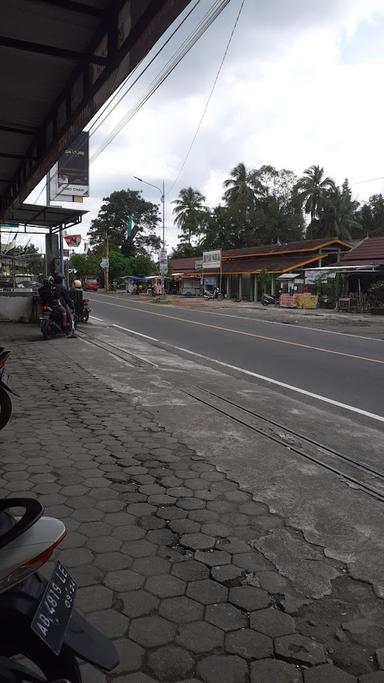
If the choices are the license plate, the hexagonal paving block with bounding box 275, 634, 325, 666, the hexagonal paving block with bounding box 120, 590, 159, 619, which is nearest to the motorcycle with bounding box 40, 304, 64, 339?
the hexagonal paving block with bounding box 120, 590, 159, 619

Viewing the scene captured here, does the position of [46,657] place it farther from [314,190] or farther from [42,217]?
[314,190]

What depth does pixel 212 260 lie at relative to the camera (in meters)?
46.1

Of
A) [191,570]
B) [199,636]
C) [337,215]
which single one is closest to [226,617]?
[199,636]

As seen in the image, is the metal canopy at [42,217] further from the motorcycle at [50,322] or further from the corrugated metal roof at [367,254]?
the corrugated metal roof at [367,254]

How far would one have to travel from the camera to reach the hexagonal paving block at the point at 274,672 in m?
2.15

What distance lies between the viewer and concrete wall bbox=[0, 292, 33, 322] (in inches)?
677

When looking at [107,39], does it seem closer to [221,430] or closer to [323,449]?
[221,430]

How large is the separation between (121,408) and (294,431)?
7.21ft

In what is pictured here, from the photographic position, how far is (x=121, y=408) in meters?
6.55

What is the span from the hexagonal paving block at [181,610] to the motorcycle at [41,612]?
776 millimetres

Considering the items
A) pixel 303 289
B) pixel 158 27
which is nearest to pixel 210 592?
pixel 158 27

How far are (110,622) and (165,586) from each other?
1.32ft

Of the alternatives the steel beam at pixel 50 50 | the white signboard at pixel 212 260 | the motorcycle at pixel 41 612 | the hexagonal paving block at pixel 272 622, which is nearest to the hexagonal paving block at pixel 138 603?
the hexagonal paving block at pixel 272 622

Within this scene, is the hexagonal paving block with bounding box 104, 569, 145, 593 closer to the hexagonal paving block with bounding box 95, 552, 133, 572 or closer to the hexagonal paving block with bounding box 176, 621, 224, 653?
the hexagonal paving block with bounding box 95, 552, 133, 572
